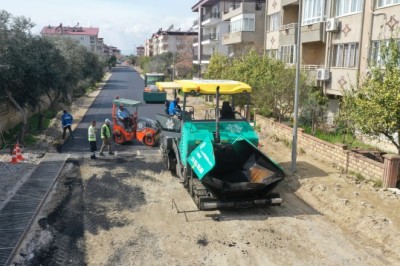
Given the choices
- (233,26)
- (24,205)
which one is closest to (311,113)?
(24,205)

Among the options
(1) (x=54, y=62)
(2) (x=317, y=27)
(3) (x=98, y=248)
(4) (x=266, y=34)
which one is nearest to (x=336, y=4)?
(2) (x=317, y=27)

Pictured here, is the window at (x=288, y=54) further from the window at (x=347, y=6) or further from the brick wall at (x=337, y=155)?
the brick wall at (x=337, y=155)

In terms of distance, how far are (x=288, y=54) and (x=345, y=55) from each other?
6371 millimetres

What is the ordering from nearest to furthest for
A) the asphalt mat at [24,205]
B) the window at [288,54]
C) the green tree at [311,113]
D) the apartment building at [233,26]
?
the asphalt mat at [24,205] → the green tree at [311,113] → the window at [288,54] → the apartment building at [233,26]

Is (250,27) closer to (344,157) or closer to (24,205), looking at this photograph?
(344,157)

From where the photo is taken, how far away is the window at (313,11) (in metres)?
21.2

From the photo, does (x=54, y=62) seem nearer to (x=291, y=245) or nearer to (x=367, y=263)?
(x=291, y=245)

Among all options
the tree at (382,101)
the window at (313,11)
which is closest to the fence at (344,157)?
the tree at (382,101)

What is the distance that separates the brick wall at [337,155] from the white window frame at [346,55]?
524 cm

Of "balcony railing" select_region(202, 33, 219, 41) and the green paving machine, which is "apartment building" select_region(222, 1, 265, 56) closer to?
"balcony railing" select_region(202, 33, 219, 41)

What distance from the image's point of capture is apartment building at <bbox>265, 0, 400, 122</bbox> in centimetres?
1688

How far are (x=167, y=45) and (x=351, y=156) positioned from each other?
9387cm

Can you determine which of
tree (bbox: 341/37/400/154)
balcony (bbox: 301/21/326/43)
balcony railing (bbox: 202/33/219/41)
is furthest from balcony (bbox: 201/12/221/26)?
tree (bbox: 341/37/400/154)

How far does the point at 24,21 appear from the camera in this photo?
56.0 ft
